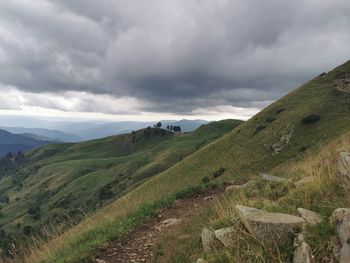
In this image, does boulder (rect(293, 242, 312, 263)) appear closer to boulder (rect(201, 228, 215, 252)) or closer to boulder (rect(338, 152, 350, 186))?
boulder (rect(201, 228, 215, 252))

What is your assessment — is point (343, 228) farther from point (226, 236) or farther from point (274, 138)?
point (274, 138)

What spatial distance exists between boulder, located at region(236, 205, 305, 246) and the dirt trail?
12.1 feet

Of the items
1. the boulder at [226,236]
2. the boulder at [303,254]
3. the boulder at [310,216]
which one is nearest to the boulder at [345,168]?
the boulder at [310,216]

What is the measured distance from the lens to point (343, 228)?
613cm

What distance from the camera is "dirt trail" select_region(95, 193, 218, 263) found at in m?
10.8

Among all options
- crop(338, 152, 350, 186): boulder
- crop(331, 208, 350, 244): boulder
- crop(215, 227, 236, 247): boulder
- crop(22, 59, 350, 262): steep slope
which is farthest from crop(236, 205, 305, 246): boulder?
crop(22, 59, 350, 262): steep slope

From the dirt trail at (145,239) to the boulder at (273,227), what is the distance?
370 centimetres

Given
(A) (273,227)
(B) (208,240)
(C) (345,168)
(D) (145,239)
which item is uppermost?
(C) (345,168)

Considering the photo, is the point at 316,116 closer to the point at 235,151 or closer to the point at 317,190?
the point at 235,151

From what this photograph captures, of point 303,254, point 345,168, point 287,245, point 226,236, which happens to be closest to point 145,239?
point 226,236

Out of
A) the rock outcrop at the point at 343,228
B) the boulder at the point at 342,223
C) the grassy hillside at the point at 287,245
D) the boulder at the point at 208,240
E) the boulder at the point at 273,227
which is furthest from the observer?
the boulder at the point at 208,240

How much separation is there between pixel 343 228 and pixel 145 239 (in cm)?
725

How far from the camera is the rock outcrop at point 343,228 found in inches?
228

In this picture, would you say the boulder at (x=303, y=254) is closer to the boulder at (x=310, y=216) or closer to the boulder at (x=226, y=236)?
the boulder at (x=310, y=216)
